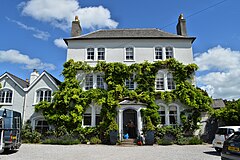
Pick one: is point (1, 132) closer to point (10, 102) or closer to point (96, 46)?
point (10, 102)

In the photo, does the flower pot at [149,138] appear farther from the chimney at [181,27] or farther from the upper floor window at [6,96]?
the upper floor window at [6,96]

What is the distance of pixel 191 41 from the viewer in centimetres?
2250

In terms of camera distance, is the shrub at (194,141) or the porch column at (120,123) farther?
the porch column at (120,123)

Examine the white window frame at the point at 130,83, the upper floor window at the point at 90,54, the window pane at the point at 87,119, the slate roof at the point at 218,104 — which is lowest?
the window pane at the point at 87,119

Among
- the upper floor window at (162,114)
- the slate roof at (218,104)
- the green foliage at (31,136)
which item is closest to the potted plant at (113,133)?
the upper floor window at (162,114)

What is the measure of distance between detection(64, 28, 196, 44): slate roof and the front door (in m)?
8.19

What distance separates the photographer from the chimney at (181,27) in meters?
23.3

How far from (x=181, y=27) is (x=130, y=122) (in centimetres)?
1239

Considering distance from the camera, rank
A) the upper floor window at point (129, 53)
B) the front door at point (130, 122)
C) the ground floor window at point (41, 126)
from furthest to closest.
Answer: the upper floor window at point (129, 53)
the ground floor window at point (41, 126)
the front door at point (130, 122)

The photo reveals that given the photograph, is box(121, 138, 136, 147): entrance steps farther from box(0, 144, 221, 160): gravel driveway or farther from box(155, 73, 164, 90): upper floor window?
box(155, 73, 164, 90): upper floor window

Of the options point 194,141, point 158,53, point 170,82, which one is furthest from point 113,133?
point 158,53

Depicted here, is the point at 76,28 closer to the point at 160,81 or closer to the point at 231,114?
the point at 160,81

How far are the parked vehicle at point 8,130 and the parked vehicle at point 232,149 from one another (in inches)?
436

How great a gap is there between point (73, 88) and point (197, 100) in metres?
12.4
